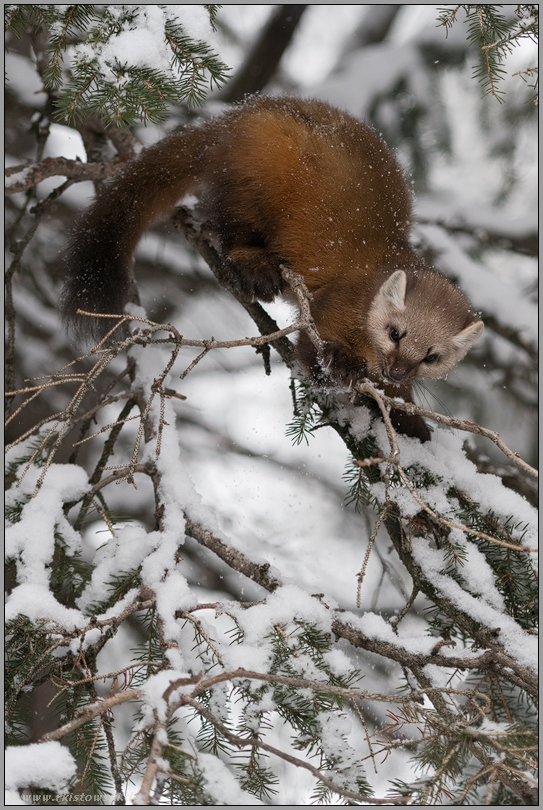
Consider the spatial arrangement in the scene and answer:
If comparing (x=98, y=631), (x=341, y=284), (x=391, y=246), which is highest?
(x=391, y=246)

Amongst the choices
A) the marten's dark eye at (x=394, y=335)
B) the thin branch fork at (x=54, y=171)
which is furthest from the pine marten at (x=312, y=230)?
the thin branch fork at (x=54, y=171)

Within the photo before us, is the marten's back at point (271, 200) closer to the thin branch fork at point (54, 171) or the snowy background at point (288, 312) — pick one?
the thin branch fork at point (54, 171)

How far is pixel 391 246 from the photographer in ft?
9.87

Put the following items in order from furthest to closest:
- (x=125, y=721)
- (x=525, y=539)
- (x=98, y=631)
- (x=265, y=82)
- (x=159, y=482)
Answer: (x=265, y=82), (x=125, y=721), (x=159, y=482), (x=525, y=539), (x=98, y=631)

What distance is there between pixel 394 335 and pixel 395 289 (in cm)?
21

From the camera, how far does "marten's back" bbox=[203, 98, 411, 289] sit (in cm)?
292

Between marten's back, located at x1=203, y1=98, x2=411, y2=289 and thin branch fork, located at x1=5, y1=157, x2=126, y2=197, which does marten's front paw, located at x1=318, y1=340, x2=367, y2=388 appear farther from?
thin branch fork, located at x1=5, y1=157, x2=126, y2=197

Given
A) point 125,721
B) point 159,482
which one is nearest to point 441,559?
point 159,482

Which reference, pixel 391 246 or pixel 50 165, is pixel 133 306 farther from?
pixel 391 246

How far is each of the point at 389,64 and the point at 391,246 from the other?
207 centimetres

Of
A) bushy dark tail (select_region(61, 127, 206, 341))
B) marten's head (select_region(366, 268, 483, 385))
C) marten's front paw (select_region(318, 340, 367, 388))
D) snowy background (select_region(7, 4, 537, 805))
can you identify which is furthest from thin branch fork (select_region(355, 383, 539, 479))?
snowy background (select_region(7, 4, 537, 805))

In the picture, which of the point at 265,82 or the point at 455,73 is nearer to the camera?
the point at 455,73

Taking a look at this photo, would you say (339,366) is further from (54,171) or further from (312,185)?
(54,171)

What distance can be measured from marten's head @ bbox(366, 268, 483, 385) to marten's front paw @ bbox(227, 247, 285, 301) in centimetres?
52
